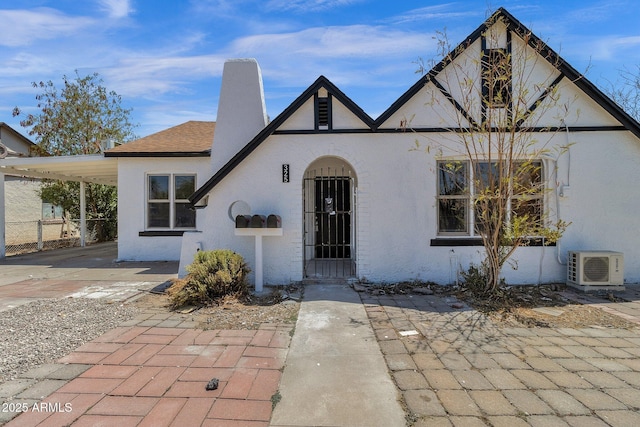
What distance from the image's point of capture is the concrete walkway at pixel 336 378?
2.84 meters

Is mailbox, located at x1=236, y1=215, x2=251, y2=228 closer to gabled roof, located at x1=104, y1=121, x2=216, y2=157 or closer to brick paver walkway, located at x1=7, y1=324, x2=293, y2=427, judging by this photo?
brick paver walkway, located at x1=7, y1=324, x2=293, y2=427

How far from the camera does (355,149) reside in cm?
723

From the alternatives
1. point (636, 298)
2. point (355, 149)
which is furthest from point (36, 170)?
point (636, 298)

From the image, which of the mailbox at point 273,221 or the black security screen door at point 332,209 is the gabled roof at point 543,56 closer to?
the mailbox at point 273,221

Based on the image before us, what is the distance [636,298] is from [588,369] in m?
3.95

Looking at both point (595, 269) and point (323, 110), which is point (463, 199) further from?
point (323, 110)

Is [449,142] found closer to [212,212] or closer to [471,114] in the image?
[471,114]

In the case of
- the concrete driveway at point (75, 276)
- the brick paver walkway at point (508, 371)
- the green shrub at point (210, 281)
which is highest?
the green shrub at point (210, 281)

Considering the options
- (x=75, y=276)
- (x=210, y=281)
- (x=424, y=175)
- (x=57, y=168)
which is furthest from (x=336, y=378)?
(x=57, y=168)

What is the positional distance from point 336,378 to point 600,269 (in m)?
6.25

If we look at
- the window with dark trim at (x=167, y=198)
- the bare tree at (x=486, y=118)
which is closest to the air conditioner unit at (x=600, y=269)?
the bare tree at (x=486, y=118)

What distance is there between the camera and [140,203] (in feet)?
35.3

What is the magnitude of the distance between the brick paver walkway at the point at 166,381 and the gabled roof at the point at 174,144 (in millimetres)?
6951

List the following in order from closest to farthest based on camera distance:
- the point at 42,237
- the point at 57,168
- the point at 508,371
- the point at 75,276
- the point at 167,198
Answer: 1. the point at 508,371
2. the point at 75,276
3. the point at 167,198
4. the point at 57,168
5. the point at 42,237
